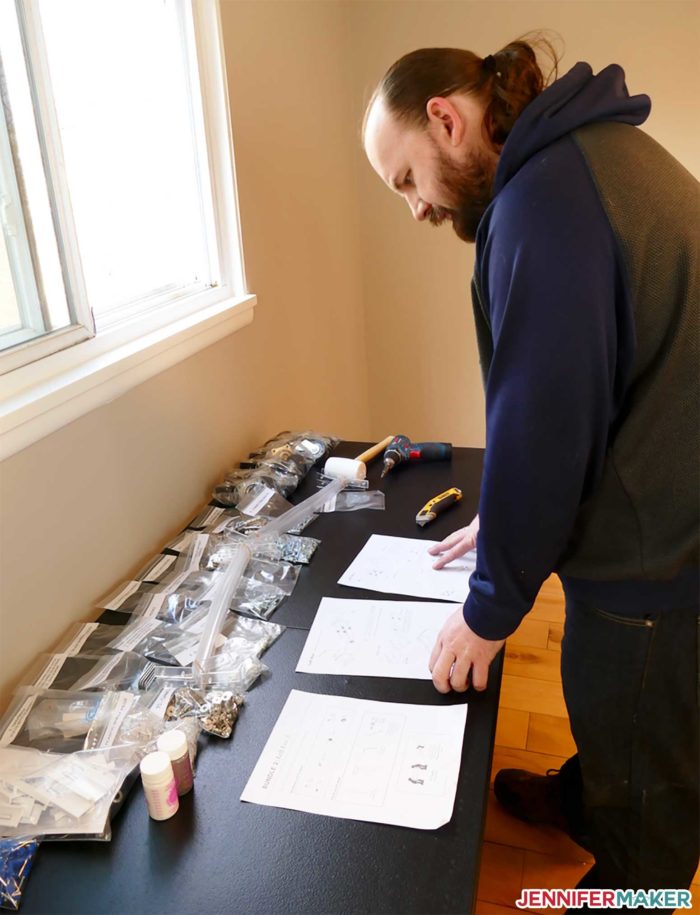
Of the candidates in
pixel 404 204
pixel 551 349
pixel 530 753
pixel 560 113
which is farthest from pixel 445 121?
pixel 404 204

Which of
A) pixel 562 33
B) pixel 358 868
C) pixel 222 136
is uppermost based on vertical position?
pixel 562 33

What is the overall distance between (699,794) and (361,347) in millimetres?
2274

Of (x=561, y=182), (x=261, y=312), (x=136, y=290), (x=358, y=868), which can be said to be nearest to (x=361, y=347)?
(x=261, y=312)

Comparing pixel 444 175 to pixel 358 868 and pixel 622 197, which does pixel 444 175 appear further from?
pixel 358 868

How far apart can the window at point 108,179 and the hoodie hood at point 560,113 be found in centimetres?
75

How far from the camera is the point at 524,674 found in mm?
2035

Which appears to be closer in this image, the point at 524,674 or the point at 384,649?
the point at 384,649

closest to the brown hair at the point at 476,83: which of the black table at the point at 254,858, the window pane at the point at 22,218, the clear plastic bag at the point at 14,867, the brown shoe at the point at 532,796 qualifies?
the window pane at the point at 22,218

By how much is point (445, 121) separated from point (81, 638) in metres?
0.95

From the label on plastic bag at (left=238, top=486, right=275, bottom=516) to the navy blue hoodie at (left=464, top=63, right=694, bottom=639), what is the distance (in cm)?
64

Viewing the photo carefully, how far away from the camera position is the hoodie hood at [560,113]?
33.7 inches

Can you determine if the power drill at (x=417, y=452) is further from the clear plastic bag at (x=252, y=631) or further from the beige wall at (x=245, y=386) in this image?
the clear plastic bag at (x=252, y=631)

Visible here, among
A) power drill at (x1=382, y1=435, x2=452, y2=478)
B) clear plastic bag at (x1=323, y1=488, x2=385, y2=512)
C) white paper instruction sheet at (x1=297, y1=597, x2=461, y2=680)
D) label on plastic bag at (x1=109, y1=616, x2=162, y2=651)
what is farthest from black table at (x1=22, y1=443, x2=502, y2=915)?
power drill at (x1=382, y1=435, x2=452, y2=478)

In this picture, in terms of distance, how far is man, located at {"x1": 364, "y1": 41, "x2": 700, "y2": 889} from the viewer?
0.81 metres
